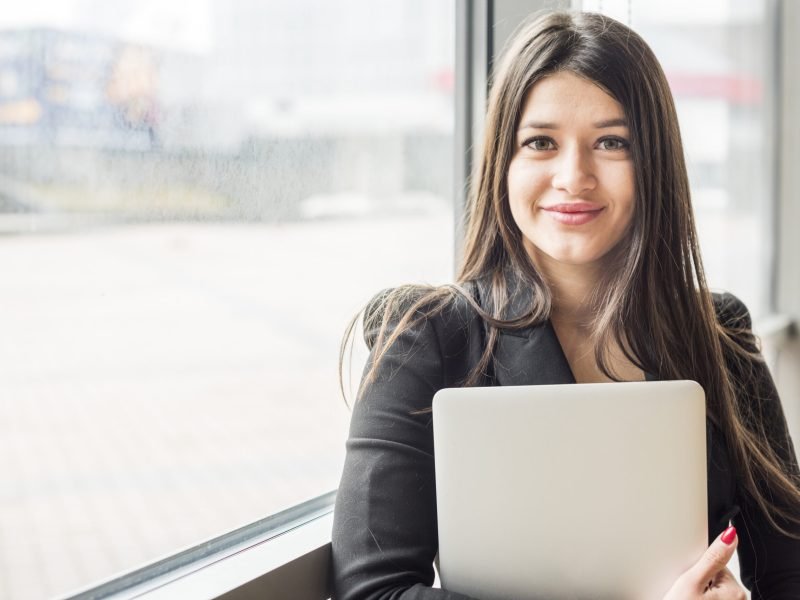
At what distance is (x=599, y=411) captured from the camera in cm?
90

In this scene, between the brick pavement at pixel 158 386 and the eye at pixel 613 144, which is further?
the eye at pixel 613 144

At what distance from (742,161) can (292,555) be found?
265 cm

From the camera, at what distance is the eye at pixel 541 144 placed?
1.16 m

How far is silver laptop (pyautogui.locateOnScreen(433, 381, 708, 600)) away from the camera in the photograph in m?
0.90

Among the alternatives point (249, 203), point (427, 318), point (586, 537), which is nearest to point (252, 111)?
point (249, 203)

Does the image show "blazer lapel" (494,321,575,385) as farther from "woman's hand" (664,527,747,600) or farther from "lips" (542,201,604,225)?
"woman's hand" (664,527,747,600)

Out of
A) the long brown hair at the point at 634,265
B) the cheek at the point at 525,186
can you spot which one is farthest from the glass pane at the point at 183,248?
the cheek at the point at 525,186

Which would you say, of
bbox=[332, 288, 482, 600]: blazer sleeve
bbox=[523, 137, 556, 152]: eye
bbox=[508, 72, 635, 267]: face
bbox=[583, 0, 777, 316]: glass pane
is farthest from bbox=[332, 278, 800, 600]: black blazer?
bbox=[583, 0, 777, 316]: glass pane

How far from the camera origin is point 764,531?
1.21 m

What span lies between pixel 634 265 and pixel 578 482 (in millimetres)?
414

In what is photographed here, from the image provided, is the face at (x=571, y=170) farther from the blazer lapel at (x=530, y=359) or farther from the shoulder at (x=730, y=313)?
the shoulder at (x=730, y=313)

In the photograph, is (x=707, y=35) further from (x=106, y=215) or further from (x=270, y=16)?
(x=106, y=215)

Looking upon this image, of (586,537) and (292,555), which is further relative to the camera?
(292,555)

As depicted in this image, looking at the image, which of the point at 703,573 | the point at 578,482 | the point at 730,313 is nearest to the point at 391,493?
the point at 578,482
